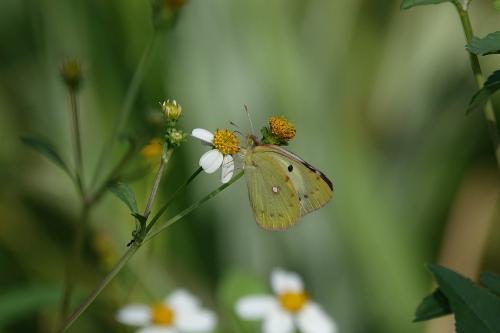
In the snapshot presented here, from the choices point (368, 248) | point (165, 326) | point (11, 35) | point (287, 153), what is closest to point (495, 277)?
point (287, 153)

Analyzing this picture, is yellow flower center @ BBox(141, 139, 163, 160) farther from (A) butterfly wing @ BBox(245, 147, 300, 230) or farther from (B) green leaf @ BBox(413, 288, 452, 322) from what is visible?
(B) green leaf @ BBox(413, 288, 452, 322)

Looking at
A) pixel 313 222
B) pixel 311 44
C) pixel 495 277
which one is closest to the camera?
pixel 495 277

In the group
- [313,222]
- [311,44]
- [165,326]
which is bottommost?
[165,326]

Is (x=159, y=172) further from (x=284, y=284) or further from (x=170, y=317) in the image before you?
(x=284, y=284)

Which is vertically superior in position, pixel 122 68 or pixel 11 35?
pixel 11 35

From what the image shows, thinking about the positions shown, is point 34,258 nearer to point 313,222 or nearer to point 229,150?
point 313,222

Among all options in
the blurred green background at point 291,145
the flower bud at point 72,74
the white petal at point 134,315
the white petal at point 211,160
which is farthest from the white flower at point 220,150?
the blurred green background at point 291,145
